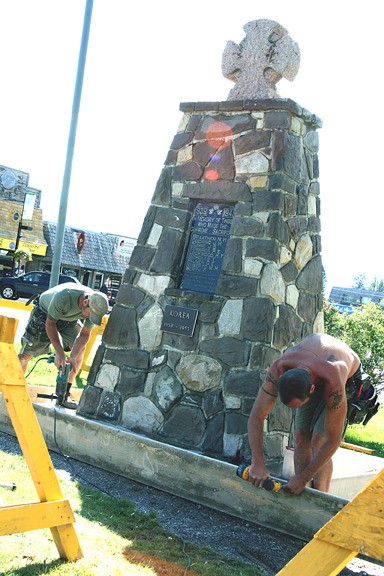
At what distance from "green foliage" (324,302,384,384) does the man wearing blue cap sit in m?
5.13

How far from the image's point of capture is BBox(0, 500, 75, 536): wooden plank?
389 centimetres

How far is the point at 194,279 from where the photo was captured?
23.4 feet

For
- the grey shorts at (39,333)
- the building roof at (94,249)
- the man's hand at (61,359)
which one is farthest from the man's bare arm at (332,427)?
the building roof at (94,249)

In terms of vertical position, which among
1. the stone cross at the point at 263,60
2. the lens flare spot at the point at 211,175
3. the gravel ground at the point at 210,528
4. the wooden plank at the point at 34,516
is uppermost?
the stone cross at the point at 263,60

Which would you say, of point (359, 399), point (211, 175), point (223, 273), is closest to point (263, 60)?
point (211, 175)

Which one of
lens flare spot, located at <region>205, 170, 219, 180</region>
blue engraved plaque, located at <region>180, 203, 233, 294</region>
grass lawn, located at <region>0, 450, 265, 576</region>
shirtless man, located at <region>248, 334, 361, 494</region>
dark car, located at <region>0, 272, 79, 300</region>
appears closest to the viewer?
grass lawn, located at <region>0, 450, 265, 576</region>

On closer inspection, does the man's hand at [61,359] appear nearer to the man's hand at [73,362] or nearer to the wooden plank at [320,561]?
the man's hand at [73,362]

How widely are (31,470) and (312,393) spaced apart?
2150 millimetres

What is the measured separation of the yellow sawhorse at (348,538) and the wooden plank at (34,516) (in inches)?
67.9

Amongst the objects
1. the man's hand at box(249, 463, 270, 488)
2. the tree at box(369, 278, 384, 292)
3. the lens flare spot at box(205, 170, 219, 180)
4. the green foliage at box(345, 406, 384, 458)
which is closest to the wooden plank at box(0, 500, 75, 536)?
the man's hand at box(249, 463, 270, 488)

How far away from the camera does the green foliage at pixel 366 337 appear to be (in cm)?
1123

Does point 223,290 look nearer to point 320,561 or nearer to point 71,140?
point 320,561

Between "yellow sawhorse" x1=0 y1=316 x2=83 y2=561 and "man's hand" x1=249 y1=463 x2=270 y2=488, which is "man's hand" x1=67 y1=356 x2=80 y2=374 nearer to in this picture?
"man's hand" x1=249 y1=463 x2=270 y2=488

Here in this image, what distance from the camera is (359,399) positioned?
5.84 metres
